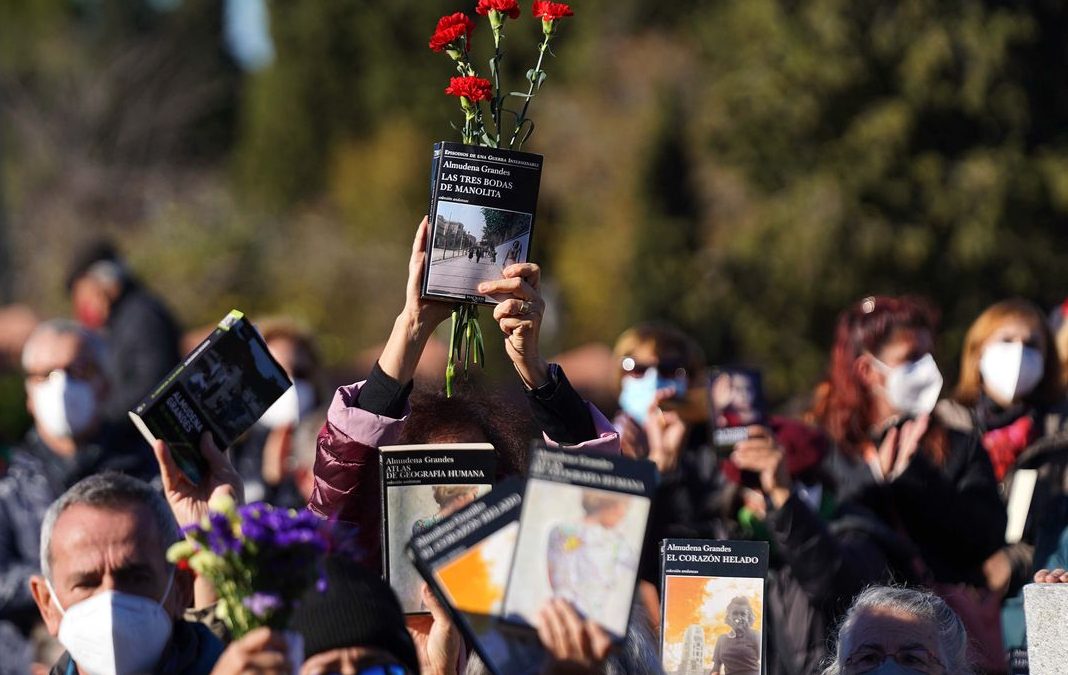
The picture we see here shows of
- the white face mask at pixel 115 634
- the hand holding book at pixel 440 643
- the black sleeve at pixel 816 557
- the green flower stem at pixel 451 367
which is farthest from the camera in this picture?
the black sleeve at pixel 816 557

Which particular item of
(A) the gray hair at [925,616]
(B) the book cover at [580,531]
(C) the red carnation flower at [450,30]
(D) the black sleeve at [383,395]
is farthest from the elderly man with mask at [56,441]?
(B) the book cover at [580,531]

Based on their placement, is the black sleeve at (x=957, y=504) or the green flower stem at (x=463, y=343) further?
the black sleeve at (x=957, y=504)

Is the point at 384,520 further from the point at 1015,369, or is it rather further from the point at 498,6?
the point at 1015,369

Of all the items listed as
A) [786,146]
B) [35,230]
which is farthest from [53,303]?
[786,146]

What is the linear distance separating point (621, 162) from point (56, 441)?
24.2 meters

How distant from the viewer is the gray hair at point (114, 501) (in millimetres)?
3545

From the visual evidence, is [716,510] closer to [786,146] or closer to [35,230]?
[786,146]

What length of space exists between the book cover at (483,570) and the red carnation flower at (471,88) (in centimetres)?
122

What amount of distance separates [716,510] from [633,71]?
25.5 meters

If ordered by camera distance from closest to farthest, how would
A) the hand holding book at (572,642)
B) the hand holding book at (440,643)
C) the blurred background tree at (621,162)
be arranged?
1. the hand holding book at (572,642)
2. the hand holding book at (440,643)
3. the blurred background tree at (621,162)

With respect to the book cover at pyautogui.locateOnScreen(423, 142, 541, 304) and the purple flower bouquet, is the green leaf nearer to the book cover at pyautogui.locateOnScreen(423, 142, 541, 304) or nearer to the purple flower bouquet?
the book cover at pyautogui.locateOnScreen(423, 142, 541, 304)

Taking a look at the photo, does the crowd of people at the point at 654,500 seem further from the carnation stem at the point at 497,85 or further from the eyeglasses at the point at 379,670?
the carnation stem at the point at 497,85

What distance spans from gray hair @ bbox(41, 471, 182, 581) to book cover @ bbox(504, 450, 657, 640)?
1087 mm

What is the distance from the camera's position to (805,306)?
2375 cm
